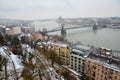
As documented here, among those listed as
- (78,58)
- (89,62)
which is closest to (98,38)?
(78,58)

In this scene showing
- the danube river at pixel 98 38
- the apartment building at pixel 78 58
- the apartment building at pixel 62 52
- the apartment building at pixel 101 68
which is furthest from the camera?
the danube river at pixel 98 38

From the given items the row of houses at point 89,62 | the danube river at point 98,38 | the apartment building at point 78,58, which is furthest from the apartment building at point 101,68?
the danube river at point 98,38

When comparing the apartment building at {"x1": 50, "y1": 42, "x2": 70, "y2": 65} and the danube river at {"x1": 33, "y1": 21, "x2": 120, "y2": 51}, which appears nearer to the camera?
the apartment building at {"x1": 50, "y1": 42, "x2": 70, "y2": 65}

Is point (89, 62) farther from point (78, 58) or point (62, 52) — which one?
point (62, 52)

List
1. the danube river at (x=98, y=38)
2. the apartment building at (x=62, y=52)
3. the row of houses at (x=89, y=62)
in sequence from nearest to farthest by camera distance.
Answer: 1. the row of houses at (x=89, y=62)
2. the apartment building at (x=62, y=52)
3. the danube river at (x=98, y=38)

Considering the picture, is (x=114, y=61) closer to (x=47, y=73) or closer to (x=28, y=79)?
(x=47, y=73)

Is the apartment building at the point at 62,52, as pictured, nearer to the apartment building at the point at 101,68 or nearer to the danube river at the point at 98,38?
the apartment building at the point at 101,68

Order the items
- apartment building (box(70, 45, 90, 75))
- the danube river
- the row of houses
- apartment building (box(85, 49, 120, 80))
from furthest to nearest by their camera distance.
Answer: the danube river < apartment building (box(70, 45, 90, 75)) < the row of houses < apartment building (box(85, 49, 120, 80))

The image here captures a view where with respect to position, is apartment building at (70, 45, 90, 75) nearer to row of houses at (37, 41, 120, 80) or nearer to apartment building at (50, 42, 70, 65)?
row of houses at (37, 41, 120, 80)

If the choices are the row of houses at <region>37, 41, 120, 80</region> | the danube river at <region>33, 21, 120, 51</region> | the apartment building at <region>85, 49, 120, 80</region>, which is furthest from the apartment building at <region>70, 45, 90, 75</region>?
the danube river at <region>33, 21, 120, 51</region>

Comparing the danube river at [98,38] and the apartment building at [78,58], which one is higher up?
the apartment building at [78,58]
